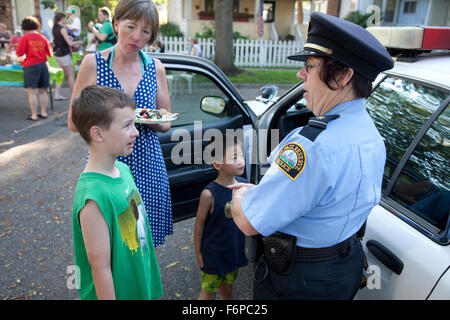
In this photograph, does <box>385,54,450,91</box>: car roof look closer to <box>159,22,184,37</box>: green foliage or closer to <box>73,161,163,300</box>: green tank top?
<box>73,161,163,300</box>: green tank top

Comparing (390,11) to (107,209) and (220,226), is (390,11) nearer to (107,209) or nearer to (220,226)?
(220,226)

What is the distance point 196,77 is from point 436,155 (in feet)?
7.06

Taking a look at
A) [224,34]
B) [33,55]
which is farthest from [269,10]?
[33,55]

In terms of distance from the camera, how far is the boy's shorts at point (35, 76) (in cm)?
700

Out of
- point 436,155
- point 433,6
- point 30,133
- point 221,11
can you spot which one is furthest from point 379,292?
point 433,6

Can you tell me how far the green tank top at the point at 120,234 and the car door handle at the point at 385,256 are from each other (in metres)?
1.04

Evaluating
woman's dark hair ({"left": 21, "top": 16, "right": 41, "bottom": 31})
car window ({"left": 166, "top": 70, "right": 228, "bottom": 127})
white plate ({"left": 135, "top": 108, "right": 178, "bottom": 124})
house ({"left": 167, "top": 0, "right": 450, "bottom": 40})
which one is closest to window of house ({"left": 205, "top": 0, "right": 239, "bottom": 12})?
house ({"left": 167, "top": 0, "right": 450, "bottom": 40})

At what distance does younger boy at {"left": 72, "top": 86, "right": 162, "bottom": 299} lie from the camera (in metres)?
1.46

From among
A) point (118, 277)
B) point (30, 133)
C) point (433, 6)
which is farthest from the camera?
point (433, 6)

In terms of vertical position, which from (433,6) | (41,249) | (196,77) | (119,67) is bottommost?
(41,249)

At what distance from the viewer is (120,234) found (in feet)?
5.11

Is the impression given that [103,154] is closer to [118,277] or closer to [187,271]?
[118,277]

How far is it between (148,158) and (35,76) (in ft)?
19.4

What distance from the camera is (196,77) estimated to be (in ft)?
11.0
